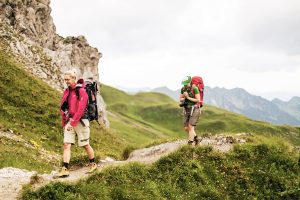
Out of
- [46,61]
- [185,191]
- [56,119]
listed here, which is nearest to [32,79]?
[56,119]

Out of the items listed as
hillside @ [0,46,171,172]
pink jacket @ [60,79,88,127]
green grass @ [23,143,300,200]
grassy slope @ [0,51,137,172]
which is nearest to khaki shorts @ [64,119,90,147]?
pink jacket @ [60,79,88,127]

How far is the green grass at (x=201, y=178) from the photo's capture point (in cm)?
1405

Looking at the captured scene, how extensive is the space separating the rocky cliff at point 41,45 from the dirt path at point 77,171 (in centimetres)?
2771

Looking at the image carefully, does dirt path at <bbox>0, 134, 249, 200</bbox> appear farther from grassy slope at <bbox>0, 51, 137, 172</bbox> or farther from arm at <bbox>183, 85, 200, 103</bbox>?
grassy slope at <bbox>0, 51, 137, 172</bbox>

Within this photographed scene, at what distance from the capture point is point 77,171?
17859 mm

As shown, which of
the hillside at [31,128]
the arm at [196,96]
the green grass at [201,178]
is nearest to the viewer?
the green grass at [201,178]

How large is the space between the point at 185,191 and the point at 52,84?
34.9m

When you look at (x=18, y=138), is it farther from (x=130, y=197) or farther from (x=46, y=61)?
(x=46, y=61)

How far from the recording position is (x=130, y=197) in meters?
14.0

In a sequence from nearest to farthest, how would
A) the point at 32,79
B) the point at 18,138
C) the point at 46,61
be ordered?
the point at 18,138 → the point at 32,79 → the point at 46,61

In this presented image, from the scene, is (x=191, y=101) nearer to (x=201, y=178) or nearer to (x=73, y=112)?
(x=201, y=178)

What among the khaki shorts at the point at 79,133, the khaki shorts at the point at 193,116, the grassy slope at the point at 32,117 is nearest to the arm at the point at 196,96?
the khaki shorts at the point at 193,116

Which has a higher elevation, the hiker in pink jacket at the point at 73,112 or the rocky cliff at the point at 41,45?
the rocky cliff at the point at 41,45

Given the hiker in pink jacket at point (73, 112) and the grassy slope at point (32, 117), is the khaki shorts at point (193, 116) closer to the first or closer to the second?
the hiker in pink jacket at point (73, 112)
